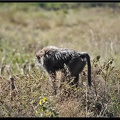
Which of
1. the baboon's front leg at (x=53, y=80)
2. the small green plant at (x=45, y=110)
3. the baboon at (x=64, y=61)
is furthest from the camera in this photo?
the baboon at (x=64, y=61)

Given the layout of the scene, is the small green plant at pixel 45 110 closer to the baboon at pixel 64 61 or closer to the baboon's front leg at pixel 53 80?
the baboon's front leg at pixel 53 80

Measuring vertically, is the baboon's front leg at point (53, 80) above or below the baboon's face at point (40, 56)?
below

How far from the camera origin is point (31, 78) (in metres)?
6.36

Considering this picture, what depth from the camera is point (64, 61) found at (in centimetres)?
676

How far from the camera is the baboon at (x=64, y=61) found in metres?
6.67

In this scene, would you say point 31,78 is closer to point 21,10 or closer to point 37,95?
point 37,95

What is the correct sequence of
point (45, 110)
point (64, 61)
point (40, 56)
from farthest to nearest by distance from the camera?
point (40, 56) → point (64, 61) → point (45, 110)

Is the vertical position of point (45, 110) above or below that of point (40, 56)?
below

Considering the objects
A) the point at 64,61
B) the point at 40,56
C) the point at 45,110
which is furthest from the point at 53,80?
the point at 45,110

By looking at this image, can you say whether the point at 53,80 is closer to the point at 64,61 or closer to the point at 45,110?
the point at 64,61

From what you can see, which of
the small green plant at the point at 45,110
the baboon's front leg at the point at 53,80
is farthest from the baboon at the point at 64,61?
the small green plant at the point at 45,110

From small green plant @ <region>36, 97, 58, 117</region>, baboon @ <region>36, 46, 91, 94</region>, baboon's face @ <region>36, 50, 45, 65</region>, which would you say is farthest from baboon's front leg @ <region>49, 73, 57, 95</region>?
small green plant @ <region>36, 97, 58, 117</region>

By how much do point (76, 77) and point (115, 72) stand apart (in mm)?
630

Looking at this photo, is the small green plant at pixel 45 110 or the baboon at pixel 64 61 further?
the baboon at pixel 64 61
